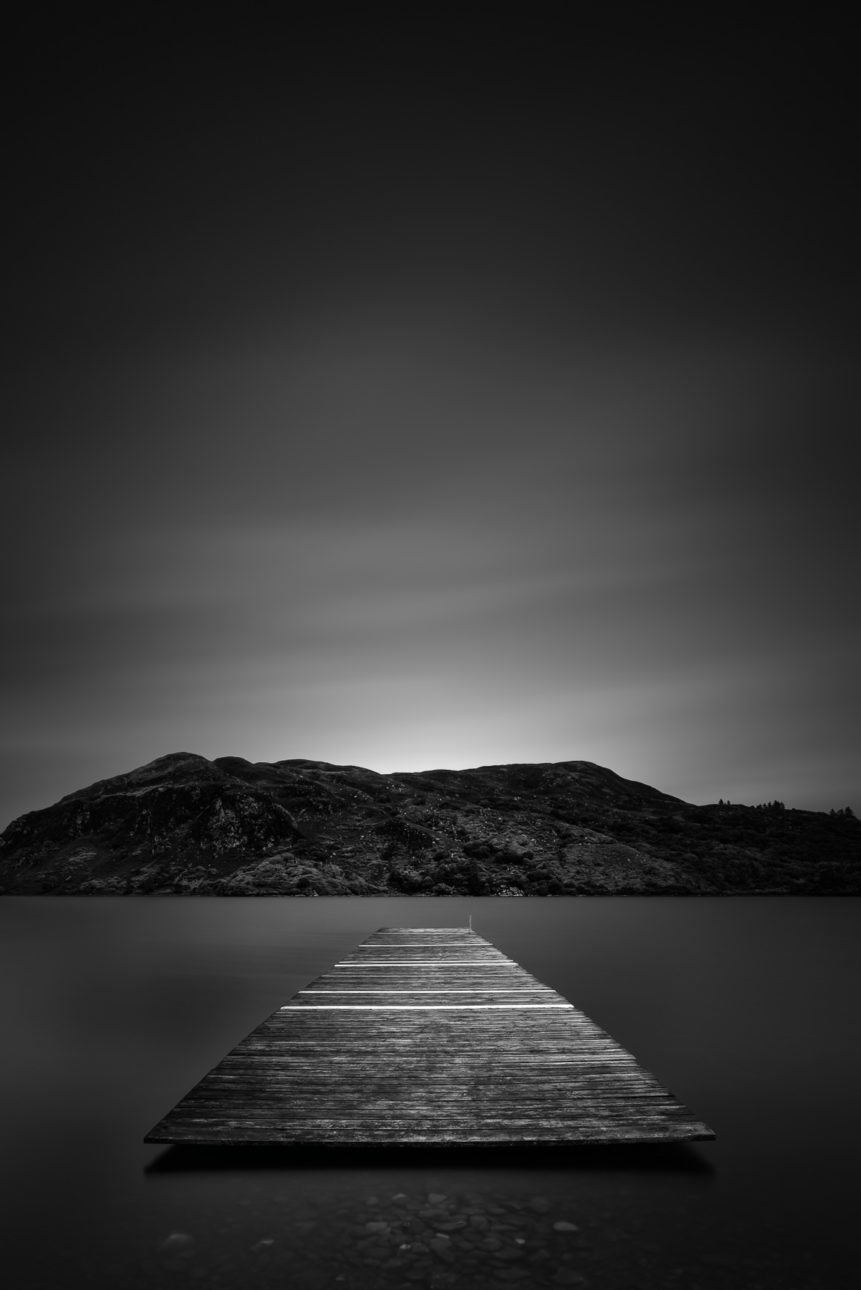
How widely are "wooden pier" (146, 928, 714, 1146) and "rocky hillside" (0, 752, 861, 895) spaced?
119460 millimetres

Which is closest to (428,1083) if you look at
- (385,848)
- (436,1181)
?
(436,1181)

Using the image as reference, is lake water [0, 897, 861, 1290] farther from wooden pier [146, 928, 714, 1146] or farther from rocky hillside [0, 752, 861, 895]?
rocky hillside [0, 752, 861, 895]

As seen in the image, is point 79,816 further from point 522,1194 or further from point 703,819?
point 522,1194

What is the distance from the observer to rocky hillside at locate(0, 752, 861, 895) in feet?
448

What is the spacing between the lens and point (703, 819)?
190 meters

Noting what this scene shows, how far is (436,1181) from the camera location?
9.98 m

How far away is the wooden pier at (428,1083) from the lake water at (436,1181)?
455 millimetres

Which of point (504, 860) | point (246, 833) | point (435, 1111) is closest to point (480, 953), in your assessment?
point (435, 1111)

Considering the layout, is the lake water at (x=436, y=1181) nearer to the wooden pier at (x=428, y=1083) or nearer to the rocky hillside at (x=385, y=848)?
the wooden pier at (x=428, y=1083)

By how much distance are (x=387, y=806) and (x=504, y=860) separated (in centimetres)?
4862

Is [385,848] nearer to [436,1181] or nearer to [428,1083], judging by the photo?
[428,1083]

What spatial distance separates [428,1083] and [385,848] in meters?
140

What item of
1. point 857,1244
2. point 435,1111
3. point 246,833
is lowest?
point 857,1244

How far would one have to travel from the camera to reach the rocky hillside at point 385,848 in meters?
136
